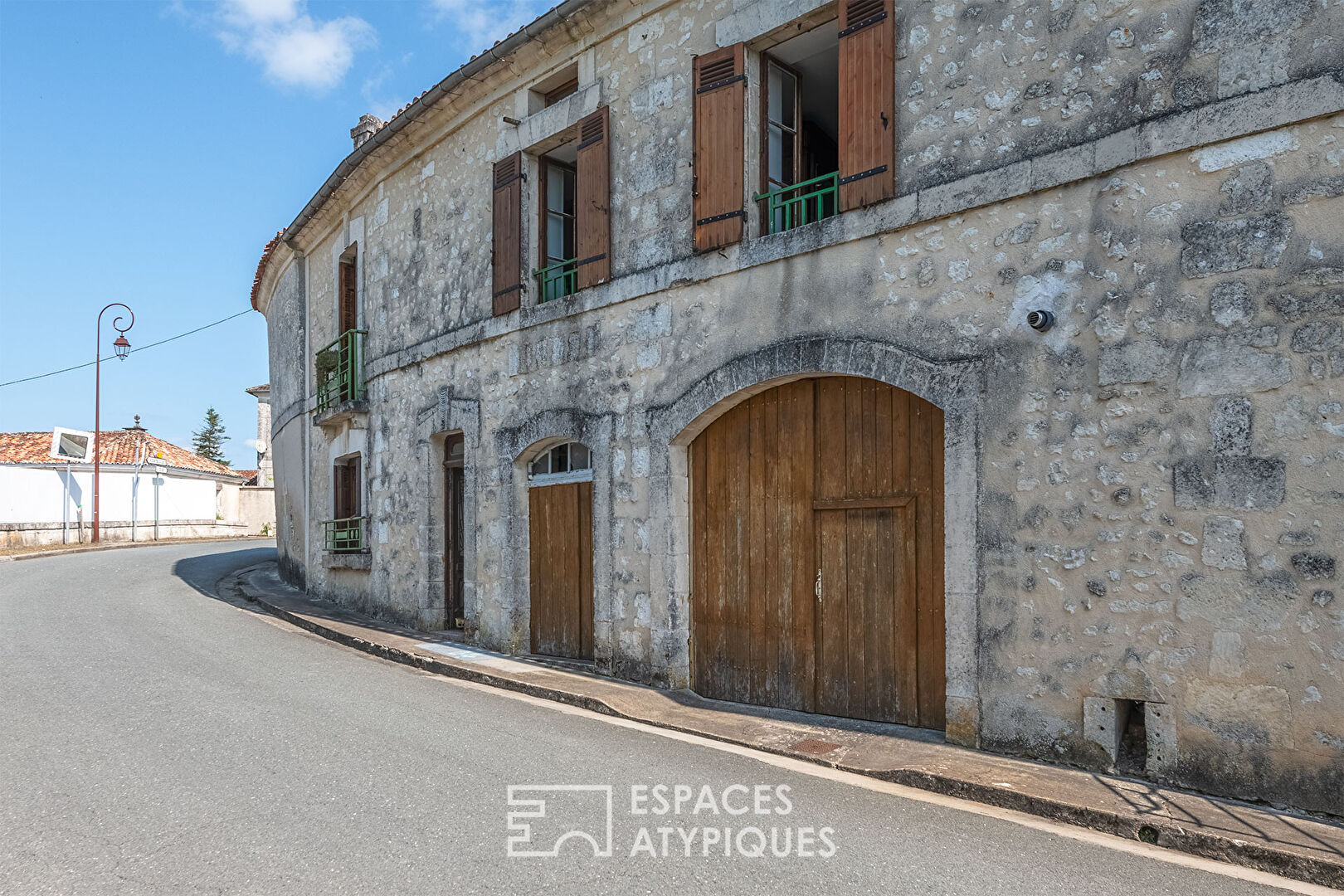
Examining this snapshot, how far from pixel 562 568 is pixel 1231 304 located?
6.09 m

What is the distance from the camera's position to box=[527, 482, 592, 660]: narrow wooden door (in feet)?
29.0

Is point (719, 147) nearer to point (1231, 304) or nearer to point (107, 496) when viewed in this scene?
point (1231, 304)

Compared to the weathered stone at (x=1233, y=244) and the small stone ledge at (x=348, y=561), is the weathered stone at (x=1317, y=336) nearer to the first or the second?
the weathered stone at (x=1233, y=244)

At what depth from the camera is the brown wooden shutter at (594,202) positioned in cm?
848

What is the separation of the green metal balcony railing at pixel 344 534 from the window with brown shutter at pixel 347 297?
279 cm

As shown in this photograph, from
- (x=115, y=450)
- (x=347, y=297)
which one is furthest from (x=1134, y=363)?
(x=115, y=450)

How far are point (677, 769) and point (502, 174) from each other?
6.71m

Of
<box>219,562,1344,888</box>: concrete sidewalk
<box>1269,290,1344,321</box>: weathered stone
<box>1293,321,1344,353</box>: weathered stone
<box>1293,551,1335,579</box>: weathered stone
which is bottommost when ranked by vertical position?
<box>219,562,1344,888</box>: concrete sidewalk

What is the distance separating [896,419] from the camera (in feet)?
20.9

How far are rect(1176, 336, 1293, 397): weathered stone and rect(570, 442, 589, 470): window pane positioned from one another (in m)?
5.35

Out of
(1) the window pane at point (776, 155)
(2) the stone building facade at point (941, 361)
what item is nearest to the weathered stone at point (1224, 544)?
(2) the stone building facade at point (941, 361)

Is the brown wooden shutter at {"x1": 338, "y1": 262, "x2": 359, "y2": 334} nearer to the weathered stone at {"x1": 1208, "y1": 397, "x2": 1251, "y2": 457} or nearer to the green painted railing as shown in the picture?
the green painted railing

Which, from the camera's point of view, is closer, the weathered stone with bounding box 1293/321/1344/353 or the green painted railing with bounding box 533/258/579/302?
the weathered stone with bounding box 1293/321/1344/353
